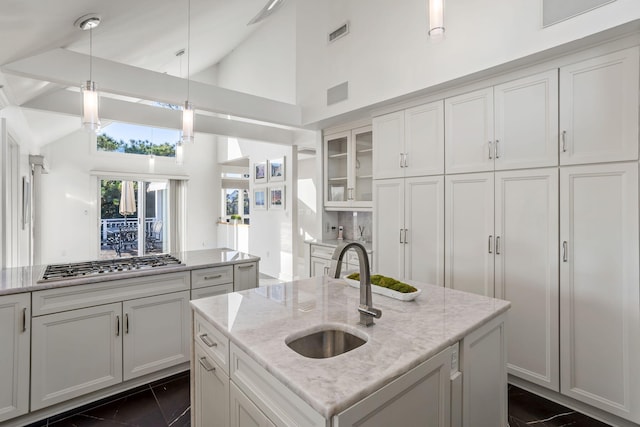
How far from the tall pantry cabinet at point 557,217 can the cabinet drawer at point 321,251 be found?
143cm

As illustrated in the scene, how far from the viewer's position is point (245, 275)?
2.94 metres

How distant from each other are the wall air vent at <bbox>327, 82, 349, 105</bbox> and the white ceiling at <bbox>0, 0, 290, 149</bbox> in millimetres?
1495

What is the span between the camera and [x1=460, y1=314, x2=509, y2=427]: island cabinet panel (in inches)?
52.0

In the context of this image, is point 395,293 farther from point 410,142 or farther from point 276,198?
point 276,198

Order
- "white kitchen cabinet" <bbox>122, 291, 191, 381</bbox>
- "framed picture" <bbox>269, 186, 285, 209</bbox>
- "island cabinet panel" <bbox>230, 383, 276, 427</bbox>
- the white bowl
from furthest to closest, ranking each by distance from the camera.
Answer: "framed picture" <bbox>269, 186, 285, 209</bbox>
"white kitchen cabinet" <bbox>122, 291, 191, 381</bbox>
the white bowl
"island cabinet panel" <bbox>230, 383, 276, 427</bbox>

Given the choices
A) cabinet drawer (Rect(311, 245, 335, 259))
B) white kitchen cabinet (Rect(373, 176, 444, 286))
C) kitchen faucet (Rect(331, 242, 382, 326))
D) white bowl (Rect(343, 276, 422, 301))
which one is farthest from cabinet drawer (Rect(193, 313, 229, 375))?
cabinet drawer (Rect(311, 245, 335, 259))

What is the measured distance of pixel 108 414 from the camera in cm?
216

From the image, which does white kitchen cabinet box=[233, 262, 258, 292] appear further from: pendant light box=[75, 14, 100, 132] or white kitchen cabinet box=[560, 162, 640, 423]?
white kitchen cabinet box=[560, 162, 640, 423]

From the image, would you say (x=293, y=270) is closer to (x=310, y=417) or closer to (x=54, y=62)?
(x=54, y=62)

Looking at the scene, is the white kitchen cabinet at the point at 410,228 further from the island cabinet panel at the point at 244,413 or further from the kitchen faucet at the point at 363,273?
the island cabinet panel at the point at 244,413

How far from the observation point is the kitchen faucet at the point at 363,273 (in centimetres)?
129

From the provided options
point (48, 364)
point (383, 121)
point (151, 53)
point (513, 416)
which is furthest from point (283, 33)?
point (513, 416)

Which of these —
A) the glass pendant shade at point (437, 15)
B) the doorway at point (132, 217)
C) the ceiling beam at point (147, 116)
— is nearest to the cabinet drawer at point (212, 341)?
the glass pendant shade at point (437, 15)

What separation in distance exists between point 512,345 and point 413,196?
1.50m
